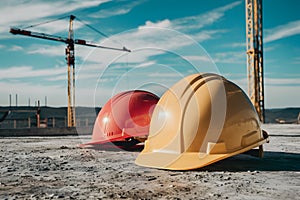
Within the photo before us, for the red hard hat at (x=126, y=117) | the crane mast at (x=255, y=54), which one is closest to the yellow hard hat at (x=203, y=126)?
the red hard hat at (x=126, y=117)

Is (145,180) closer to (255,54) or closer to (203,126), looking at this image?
(203,126)

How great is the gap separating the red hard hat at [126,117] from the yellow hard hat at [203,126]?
2639mm

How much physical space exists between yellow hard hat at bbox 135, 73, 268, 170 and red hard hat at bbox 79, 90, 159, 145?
264 cm

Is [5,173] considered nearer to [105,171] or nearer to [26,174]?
[26,174]


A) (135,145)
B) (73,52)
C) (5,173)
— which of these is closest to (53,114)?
(73,52)

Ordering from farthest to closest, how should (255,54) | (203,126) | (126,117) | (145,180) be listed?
(255,54), (126,117), (203,126), (145,180)

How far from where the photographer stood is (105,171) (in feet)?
19.9

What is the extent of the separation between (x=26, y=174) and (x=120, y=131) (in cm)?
376

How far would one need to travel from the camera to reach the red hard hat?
9.33m

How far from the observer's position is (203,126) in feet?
19.7

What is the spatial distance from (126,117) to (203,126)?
3.85 m

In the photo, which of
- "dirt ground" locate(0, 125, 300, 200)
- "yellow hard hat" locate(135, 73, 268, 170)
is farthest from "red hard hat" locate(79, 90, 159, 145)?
"yellow hard hat" locate(135, 73, 268, 170)

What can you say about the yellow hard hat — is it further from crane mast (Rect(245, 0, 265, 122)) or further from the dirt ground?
crane mast (Rect(245, 0, 265, 122))

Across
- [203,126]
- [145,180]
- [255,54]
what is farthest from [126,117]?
[255,54]
